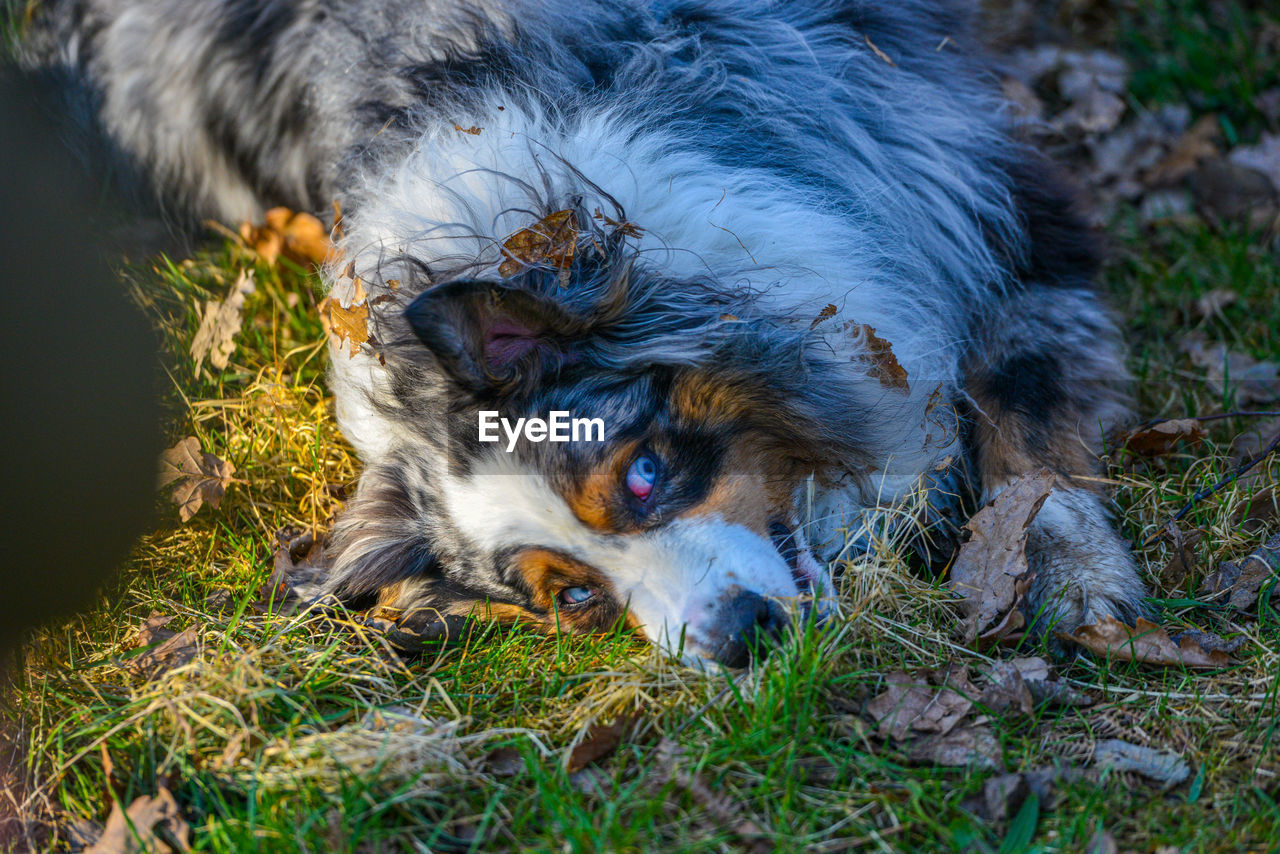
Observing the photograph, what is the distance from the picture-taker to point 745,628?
2.60 meters

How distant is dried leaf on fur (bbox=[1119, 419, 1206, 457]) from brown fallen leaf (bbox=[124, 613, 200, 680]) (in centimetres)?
297

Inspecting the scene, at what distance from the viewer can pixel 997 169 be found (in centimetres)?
369

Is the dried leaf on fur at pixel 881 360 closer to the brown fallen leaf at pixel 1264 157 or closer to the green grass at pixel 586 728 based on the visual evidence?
the green grass at pixel 586 728

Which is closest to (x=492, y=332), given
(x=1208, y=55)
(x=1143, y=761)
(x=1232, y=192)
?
(x=1143, y=761)

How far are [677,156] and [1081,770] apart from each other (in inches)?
75.7

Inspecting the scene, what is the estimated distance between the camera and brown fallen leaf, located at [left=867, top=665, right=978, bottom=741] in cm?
250

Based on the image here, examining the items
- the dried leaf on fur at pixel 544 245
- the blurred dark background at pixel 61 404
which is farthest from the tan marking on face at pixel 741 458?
the blurred dark background at pixel 61 404

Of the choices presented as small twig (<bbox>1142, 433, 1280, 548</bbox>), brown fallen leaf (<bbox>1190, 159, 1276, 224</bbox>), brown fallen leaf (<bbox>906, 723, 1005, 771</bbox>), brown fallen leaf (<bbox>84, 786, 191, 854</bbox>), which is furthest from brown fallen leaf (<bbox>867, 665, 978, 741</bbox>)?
A: brown fallen leaf (<bbox>1190, 159, 1276, 224</bbox>)

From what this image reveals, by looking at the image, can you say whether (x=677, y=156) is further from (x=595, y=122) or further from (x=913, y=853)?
(x=913, y=853)

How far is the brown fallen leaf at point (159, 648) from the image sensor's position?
2875 mm

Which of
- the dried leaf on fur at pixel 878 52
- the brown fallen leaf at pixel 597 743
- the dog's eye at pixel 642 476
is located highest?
the dried leaf on fur at pixel 878 52

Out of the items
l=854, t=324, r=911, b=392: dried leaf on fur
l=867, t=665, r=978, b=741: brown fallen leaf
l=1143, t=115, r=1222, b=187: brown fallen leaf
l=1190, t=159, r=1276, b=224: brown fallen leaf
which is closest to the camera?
l=867, t=665, r=978, b=741: brown fallen leaf

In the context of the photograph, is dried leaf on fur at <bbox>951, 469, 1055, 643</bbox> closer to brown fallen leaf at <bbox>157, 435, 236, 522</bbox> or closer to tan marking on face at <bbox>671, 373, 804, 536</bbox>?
tan marking on face at <bbox>671, 373, 804, 536</bbox>

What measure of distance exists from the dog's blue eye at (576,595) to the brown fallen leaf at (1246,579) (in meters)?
1.73
